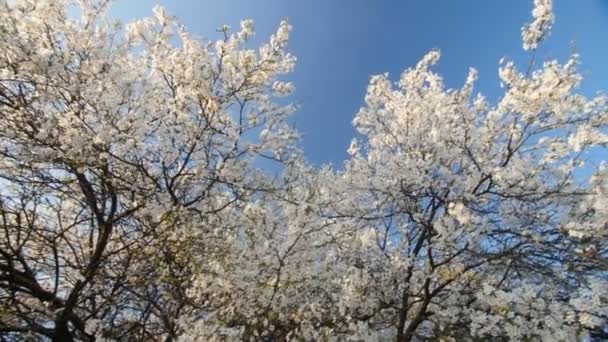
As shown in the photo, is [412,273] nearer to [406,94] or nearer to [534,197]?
[534,197]

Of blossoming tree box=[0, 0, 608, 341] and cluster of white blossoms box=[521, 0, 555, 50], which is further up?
cluster of white blossoms box=[521, 0, 555, 50]

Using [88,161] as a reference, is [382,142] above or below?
above

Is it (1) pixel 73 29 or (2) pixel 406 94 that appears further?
(2) pixel 406 94

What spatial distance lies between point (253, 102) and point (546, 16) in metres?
4.05

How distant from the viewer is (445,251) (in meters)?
6.07

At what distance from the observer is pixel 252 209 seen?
7.00 metres

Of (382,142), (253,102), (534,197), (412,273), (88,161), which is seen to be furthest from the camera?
(382,142)

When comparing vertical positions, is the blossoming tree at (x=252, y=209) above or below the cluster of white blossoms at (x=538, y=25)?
below

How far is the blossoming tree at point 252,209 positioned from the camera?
519 cm

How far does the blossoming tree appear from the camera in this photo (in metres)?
5.19

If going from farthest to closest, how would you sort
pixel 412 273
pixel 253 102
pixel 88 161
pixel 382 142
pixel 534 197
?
1. pixel 382 142
2. pixel 253 102
3. pixel 412 273
4. pixel 534 197
5. pixel 88 161

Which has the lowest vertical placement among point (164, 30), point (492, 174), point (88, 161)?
point (88, 161)

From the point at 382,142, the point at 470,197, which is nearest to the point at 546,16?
the point at 470,197

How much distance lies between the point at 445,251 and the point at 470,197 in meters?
0.78
